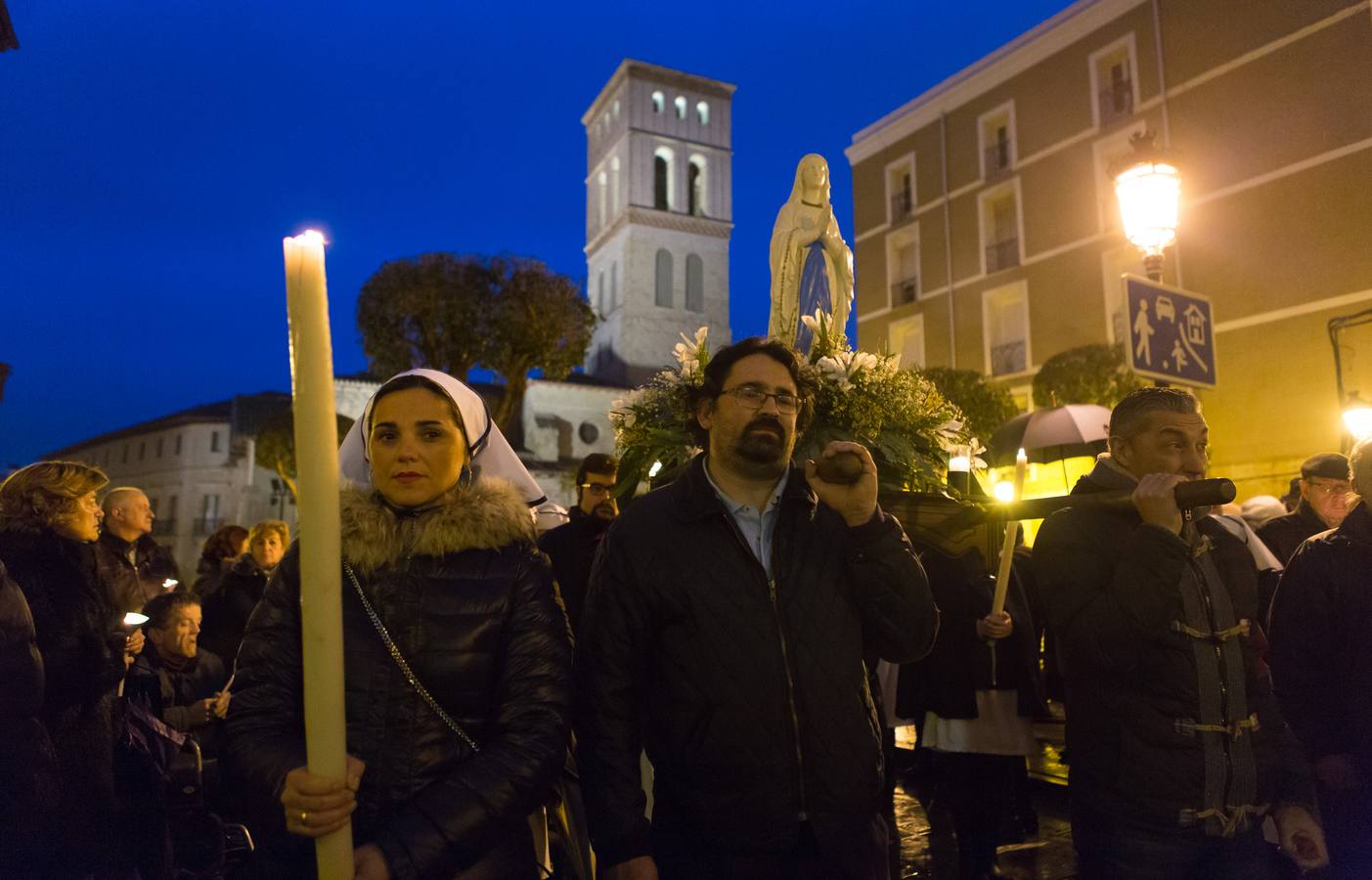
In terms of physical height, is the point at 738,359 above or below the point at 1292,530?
above

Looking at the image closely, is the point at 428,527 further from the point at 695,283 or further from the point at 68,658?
the point at 695,283

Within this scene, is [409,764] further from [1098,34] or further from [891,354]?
[1098,34]

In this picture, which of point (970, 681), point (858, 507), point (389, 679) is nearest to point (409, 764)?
point (389, 679)

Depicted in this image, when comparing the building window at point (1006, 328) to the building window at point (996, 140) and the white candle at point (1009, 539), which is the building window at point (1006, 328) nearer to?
the building window at point (996, 140)

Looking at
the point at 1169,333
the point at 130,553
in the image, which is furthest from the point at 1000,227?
the point at 130,553

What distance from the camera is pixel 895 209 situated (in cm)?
2991

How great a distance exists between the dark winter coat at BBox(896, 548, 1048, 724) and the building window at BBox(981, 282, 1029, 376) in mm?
22370

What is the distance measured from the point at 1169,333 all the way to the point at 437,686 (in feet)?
17.7

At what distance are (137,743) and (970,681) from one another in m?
4.03

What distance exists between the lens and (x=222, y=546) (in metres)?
7.48

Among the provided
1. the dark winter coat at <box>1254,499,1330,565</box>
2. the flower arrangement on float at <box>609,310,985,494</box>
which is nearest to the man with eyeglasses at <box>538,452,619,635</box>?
the flower arrangement on float at <box>609,310,985,494</box>

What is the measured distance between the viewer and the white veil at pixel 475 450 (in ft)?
7.82

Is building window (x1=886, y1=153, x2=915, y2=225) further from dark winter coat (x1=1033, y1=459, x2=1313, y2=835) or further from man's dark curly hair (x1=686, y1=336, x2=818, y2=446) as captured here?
man's dark curly hair (x1=686, y1=336, x2=818, y2=446)

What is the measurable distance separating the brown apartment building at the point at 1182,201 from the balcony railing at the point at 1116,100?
0.13ft
